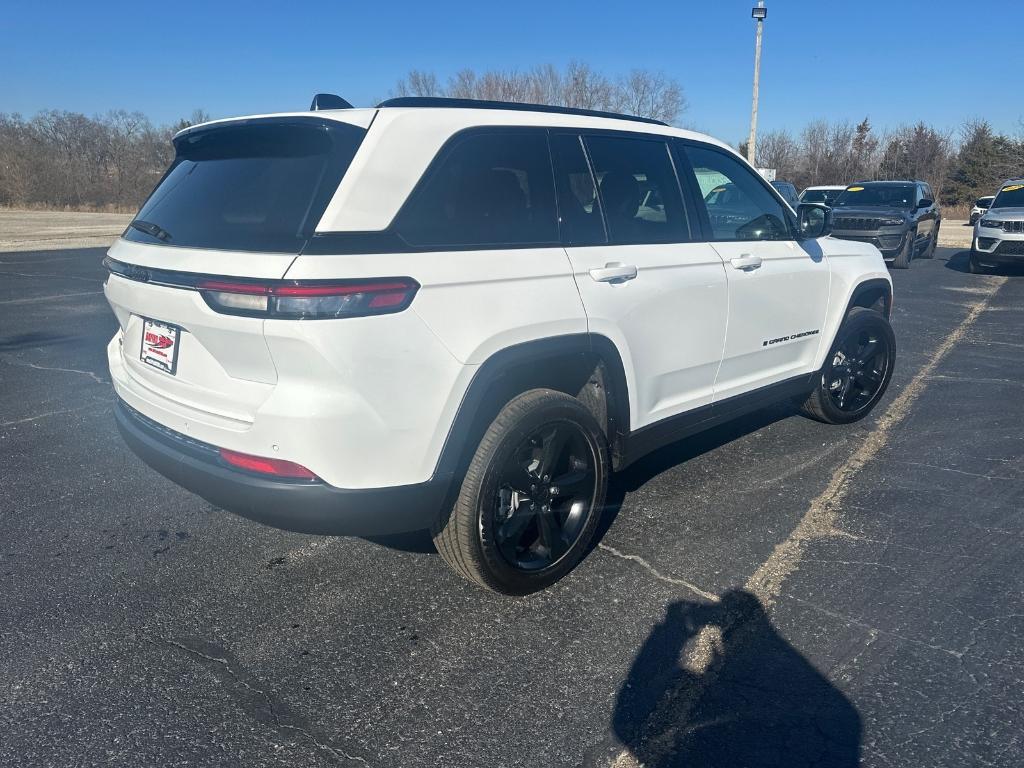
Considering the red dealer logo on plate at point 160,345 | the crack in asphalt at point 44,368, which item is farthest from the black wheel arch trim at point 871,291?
the crack in asphalt at point 44,368

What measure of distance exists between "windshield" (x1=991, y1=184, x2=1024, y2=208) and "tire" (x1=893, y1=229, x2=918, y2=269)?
1565 mm

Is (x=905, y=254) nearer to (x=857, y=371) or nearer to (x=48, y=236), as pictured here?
(x=857, y=371)

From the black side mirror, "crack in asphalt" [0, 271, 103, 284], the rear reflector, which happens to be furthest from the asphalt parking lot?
"crack in asphalt" [0, 271, 103, 284]

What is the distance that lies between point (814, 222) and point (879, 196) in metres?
14.1

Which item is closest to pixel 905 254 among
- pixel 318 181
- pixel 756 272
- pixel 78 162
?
pixel 756 272

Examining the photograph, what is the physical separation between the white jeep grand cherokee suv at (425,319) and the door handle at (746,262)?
0.12 meters

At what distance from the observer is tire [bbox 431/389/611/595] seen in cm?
280

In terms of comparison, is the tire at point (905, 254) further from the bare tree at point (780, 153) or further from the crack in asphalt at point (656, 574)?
the bare tree at point (780, 153)

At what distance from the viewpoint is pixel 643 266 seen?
3355 mm

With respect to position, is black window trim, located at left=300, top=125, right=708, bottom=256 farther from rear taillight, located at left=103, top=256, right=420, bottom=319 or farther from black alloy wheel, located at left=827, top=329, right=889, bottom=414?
black alloy wheel, located at left=827, top=329, right=889, bottom=414

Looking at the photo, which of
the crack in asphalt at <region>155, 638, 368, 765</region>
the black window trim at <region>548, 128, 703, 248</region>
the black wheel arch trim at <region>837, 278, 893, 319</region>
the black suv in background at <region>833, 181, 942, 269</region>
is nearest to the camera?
the crack in asphalt at <region>155, 638, 368, 765</region>

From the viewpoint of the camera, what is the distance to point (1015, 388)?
638 centimetres

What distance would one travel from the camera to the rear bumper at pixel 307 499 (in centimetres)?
253

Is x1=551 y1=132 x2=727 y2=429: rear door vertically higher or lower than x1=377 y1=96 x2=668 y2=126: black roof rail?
lower
